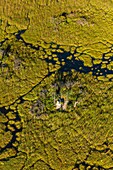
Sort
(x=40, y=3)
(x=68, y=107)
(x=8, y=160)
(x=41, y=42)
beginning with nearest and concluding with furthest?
(x=8, y=160) → (x=68, y=107) → (x=41, y=42) → (x=40, y=3)

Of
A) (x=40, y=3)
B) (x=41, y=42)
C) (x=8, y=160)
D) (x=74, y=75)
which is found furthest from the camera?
(x=40, y=3)

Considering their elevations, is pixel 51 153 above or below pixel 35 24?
below

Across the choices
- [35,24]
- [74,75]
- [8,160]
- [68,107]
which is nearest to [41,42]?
[35,24]

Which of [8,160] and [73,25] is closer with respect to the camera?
[8,160]

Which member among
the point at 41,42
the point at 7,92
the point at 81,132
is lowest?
the point at 81,132

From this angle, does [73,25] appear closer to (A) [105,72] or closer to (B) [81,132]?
(A) [105,72]

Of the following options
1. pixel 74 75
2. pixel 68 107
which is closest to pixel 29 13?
pixel 74 75
